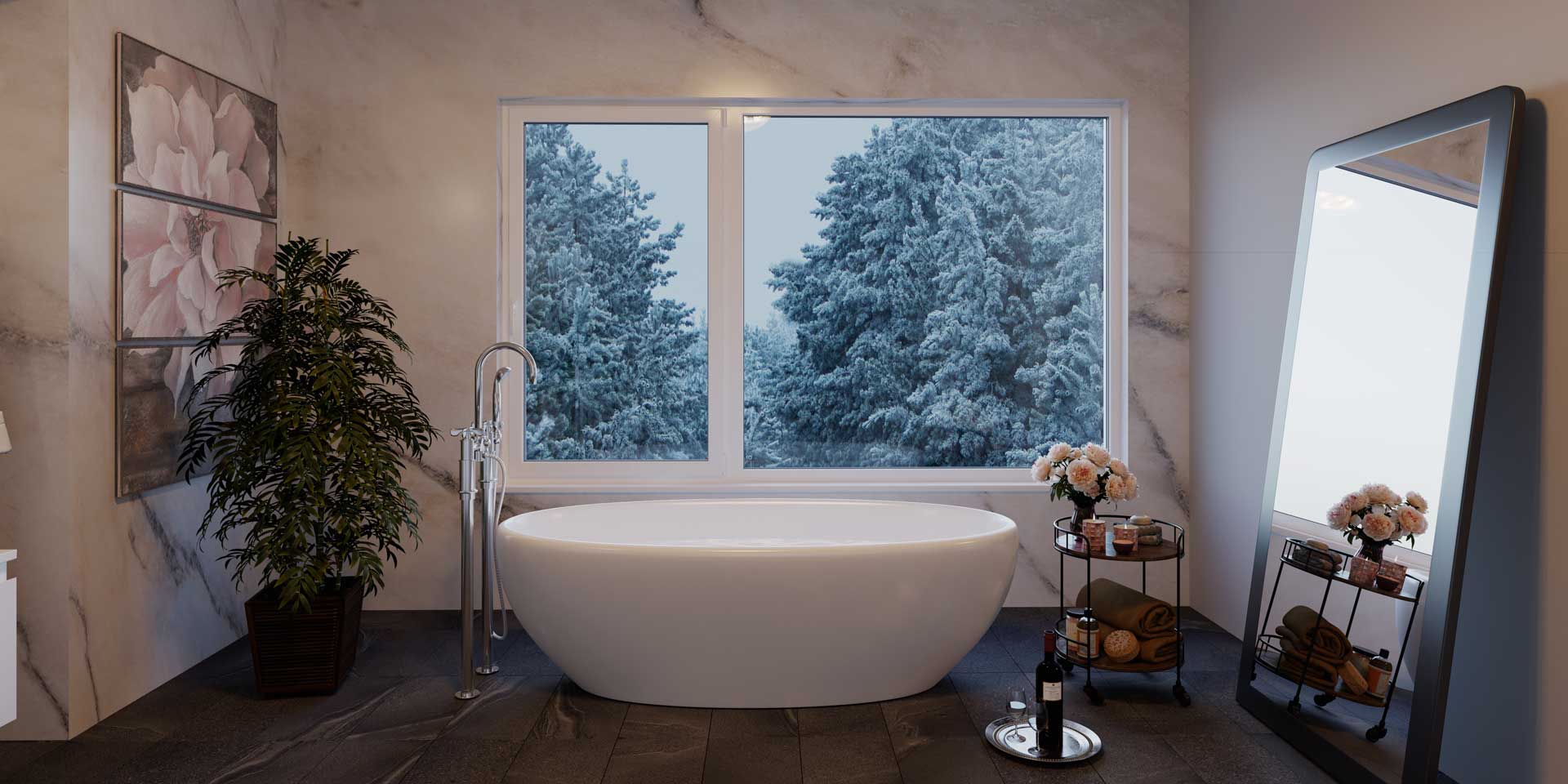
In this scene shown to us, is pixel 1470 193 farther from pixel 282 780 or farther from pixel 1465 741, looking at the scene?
pixel 282 780

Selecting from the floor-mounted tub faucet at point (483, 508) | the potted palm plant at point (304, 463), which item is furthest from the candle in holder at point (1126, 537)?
the potted palm plant at point (304, 463)

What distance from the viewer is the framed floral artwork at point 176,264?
A: 2996 mm

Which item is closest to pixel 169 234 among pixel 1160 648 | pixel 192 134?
pixel 192 134

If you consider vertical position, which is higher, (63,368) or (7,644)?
(63,368)

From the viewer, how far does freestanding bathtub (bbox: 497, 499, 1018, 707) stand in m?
2.76

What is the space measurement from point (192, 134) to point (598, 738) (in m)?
2.32

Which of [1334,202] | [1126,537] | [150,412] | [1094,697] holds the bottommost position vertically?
[1094,697]

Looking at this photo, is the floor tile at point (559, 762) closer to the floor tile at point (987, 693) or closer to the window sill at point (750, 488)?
the floor tile at point (987, 693)

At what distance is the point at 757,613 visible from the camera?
278 cm

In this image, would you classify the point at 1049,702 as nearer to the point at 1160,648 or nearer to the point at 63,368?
the point at 1160,648

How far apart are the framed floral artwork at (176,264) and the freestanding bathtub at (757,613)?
125cm

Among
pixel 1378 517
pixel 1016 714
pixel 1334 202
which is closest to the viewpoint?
pixel 1378 517

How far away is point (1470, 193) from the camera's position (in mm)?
2334

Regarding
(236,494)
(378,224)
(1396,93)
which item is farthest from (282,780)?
(1396,93)
